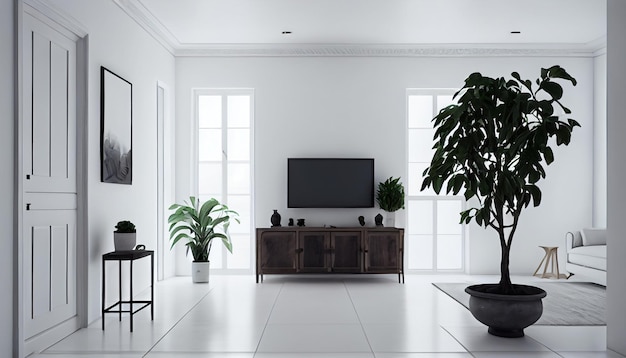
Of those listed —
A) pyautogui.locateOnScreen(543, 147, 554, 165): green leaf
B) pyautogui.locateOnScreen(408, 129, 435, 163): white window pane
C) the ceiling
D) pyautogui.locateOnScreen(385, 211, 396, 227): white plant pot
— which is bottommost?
pyautogui.locateOnScreen(385, 211, 396, 227): white plant pot

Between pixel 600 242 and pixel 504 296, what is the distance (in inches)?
135

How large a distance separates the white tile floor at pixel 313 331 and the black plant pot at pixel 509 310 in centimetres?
10

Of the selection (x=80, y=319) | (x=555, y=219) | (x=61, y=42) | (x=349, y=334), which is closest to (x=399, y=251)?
(x=555, y=219)

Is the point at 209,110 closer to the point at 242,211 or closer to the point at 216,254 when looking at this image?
the point at 242,211

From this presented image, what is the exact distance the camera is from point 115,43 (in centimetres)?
561

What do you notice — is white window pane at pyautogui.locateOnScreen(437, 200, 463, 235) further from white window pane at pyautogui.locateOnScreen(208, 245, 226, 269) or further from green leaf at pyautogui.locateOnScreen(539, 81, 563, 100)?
green leaf at pyautogui.locateOnScreen(539, 81, 563, 100)

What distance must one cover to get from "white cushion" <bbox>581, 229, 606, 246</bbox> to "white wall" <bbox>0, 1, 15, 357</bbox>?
5.99 metres

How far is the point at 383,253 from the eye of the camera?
288 inches

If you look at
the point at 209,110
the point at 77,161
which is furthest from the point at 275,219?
the point at 77,161

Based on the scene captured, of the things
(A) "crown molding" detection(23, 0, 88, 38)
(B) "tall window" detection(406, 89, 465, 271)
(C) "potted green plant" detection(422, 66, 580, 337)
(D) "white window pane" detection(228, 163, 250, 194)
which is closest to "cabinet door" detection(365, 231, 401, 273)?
(B) "tall window" detection(406, 89, 465, 271)

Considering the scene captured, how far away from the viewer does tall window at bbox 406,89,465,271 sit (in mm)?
7934

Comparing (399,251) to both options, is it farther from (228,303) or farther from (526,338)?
(526,338)

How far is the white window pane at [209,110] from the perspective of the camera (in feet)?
26.2

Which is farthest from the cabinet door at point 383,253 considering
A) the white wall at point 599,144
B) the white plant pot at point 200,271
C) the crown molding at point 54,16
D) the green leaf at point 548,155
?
Result: the crown molding at point 54,16
